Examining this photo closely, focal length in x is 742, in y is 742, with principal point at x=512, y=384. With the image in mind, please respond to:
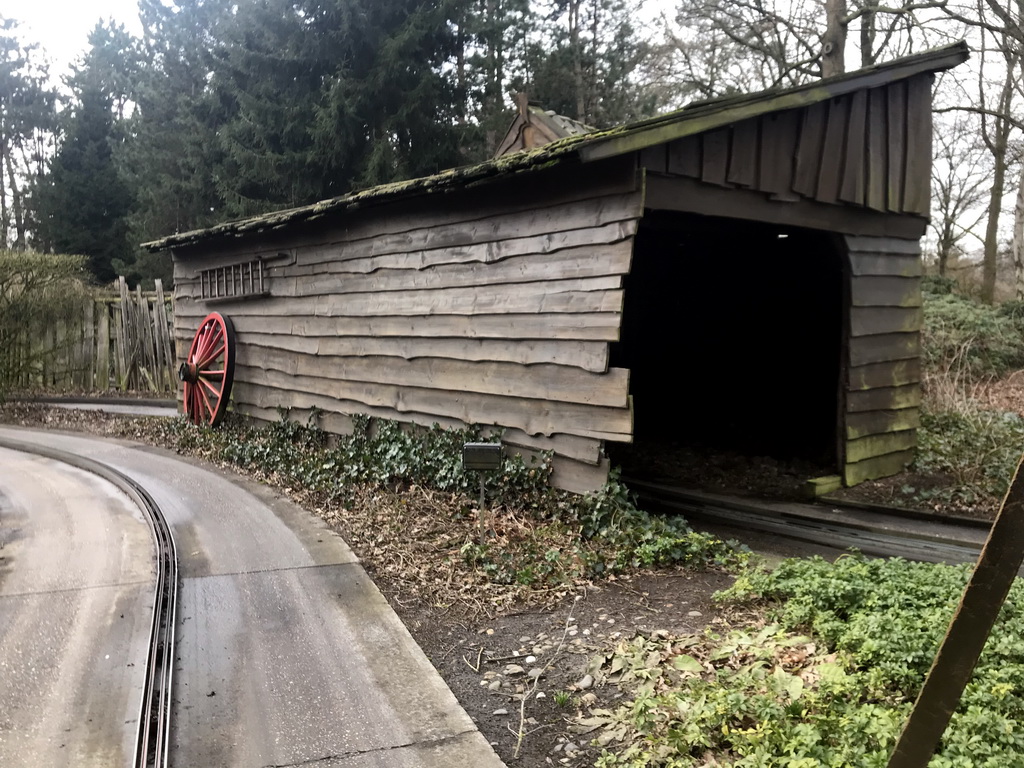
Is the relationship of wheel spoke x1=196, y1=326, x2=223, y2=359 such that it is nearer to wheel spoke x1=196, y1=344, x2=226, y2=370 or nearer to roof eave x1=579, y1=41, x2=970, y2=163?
wheel spoke x1=196, y1=344, x2=226, y2=370

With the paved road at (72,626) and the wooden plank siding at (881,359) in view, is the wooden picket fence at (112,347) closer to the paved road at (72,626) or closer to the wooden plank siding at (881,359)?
the paved road at (72,626)

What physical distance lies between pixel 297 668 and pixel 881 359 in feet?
22.1

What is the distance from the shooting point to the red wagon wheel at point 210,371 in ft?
35.2

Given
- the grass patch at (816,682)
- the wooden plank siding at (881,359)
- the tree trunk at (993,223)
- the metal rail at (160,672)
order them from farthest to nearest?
the tree trunk at (993,223) < the wooden plank siding at (881,359) < the metal rail at (160,672) < the grass patch at (816,682)

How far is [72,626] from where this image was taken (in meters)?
4.38

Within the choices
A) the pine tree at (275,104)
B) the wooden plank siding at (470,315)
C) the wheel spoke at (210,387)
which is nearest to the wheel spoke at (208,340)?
the wheel spoke at (210,387)

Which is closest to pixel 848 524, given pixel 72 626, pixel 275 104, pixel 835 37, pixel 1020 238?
pixel 72 626

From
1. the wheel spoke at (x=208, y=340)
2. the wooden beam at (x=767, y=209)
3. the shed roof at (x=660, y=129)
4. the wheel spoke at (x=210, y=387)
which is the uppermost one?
the shed roof at (x=660, y=129)

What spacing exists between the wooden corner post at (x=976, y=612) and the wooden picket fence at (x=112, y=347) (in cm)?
1577

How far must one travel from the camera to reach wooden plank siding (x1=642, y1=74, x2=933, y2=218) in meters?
6.19

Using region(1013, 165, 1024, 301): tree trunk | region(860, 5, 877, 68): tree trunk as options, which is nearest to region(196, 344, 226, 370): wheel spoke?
region(1013, 165, 1024, 301): tree trunk

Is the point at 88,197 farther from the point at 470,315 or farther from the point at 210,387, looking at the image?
the point at 470,315

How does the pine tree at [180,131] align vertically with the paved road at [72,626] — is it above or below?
above

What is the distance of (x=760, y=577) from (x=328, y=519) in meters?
3.96
